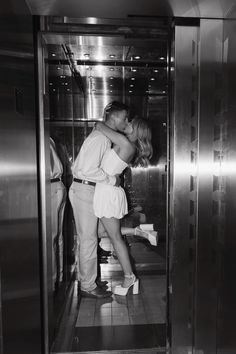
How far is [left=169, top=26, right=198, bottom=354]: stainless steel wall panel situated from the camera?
1.32 metres

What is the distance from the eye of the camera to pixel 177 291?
1.40 m

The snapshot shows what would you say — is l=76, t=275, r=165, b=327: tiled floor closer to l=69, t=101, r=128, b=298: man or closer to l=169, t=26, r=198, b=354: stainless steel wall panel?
l=69, t=101, r=128, b=298: man

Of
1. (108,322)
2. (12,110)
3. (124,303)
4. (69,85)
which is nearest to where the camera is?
(12,110)

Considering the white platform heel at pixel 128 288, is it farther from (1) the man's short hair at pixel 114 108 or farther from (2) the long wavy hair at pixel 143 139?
(1) the man's short hair at pixel 114 108

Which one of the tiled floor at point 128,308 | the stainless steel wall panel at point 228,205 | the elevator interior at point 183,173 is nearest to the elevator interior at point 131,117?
the tiled floor at point 128,308

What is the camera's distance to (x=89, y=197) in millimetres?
2062

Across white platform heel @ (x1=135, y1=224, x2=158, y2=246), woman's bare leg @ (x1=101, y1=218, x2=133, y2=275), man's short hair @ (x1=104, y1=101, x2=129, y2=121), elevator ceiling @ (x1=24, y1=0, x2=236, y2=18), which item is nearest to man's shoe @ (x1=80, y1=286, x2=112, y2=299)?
woman's bare leg @ (x1=101, y1=218, x2=133, y2=275)

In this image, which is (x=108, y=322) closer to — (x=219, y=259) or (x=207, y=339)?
(x=207, y=339)

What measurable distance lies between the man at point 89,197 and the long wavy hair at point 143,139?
97mm

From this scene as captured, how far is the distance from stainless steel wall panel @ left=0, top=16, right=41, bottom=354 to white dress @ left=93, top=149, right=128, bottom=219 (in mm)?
768

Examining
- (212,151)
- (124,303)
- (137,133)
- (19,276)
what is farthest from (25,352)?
(137,133)

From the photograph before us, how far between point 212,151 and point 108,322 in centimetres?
122

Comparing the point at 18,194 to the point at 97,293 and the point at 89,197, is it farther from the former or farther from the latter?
the point at 97,293

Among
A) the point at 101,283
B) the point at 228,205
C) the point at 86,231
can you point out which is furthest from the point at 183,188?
the point at 101,283
